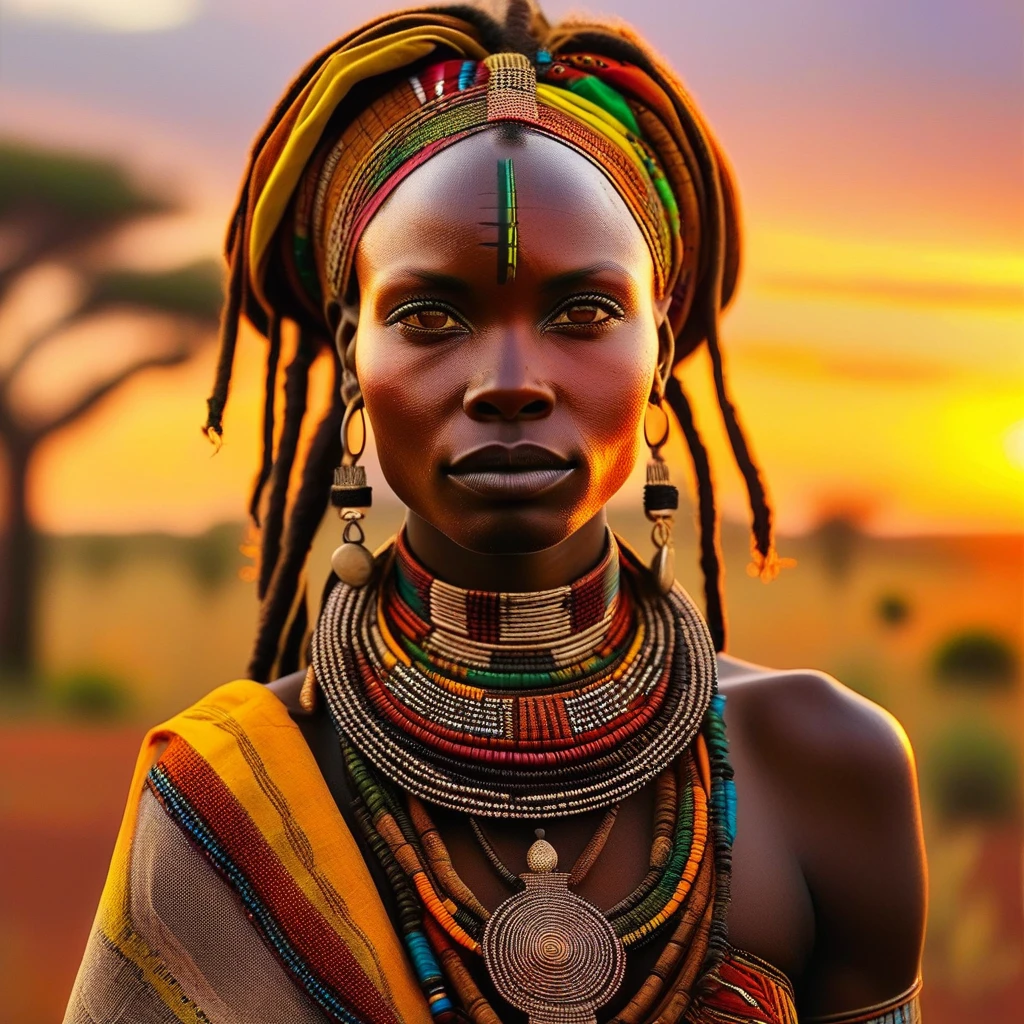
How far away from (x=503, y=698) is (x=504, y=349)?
0.60 m

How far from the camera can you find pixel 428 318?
6.21 feet

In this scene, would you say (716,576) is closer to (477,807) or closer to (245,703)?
(477,807)

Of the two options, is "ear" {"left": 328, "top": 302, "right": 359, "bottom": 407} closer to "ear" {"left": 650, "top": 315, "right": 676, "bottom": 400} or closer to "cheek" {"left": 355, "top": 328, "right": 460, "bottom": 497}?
"cheek" {"left": 355, "top": 328, "right": 460, "bottom": 497}

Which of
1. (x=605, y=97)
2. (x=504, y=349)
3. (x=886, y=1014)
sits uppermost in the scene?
(x=605, y=97)

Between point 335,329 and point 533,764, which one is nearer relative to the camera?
point 533,764

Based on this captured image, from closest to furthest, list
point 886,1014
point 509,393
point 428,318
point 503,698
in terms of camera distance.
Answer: point 509,393 → point 428,318 → point 503,698 → point 886,1014

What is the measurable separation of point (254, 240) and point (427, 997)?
1.35 meters

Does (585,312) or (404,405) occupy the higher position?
(585,312)

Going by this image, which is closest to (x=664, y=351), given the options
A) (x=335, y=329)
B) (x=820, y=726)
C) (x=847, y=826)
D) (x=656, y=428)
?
(x=656, y=428)

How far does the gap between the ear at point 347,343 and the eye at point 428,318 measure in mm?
219

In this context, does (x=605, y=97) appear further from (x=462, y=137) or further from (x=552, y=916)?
(x=552, y=916)

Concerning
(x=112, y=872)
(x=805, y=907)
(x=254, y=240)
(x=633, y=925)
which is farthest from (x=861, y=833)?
(x=254, y=240)

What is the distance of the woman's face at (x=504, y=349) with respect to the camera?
183 cm

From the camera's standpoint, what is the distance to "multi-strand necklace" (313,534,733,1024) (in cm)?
188
